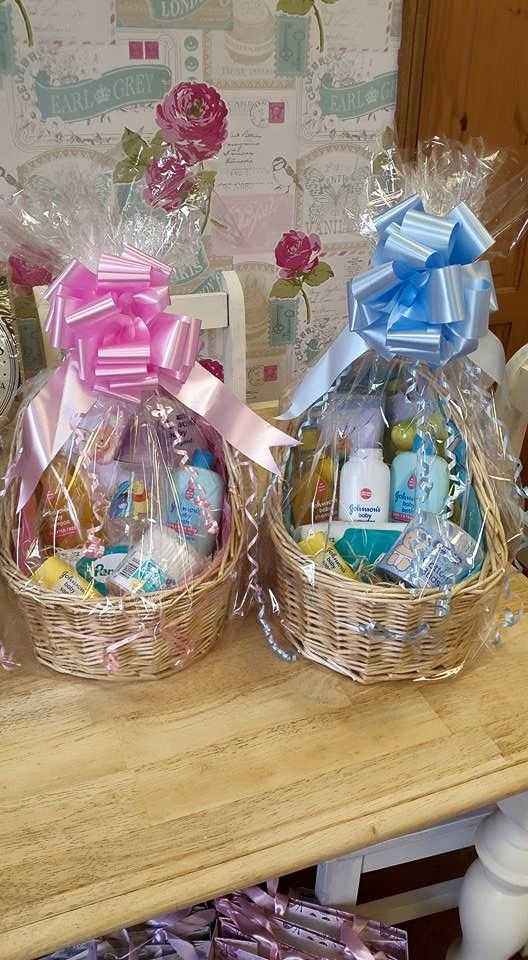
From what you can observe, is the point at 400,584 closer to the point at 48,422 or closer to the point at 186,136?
the point at 48,422

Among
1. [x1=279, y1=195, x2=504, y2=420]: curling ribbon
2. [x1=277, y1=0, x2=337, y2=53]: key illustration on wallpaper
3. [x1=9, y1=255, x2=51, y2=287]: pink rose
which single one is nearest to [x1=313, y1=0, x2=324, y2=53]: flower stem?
Result: [x1=277, y1=0, x2=337, y2=53]: key illustration on wallpaper

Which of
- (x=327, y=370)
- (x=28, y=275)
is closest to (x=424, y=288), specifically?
(x=327, y=370)

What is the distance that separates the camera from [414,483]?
0.88 m

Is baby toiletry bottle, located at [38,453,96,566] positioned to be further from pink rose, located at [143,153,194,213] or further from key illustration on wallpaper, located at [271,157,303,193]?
key illustration on wallpaper, located at [271,157,303,193]

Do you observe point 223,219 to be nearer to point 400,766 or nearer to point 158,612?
point 158,612

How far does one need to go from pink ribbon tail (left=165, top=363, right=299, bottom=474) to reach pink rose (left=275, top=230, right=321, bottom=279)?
41.1 inches

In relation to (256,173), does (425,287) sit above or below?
above

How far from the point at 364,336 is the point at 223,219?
3.30 ft

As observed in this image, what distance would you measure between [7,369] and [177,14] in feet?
3.19

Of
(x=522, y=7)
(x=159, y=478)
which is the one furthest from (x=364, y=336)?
(x=522, y=7)

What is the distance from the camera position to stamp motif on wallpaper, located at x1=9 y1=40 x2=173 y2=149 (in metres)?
1.45

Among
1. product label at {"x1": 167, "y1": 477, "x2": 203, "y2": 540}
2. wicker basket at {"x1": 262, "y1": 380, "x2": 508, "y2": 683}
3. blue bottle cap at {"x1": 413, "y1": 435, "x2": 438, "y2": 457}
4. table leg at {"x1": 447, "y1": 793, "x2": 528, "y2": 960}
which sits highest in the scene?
blue bottle cap at {"x1": 413, "y1": 435, "x2": 438, "y2": 457}

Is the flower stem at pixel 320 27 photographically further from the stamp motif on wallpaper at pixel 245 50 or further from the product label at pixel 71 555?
the product label at pixel 71 555

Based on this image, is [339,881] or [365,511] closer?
[365,511]
